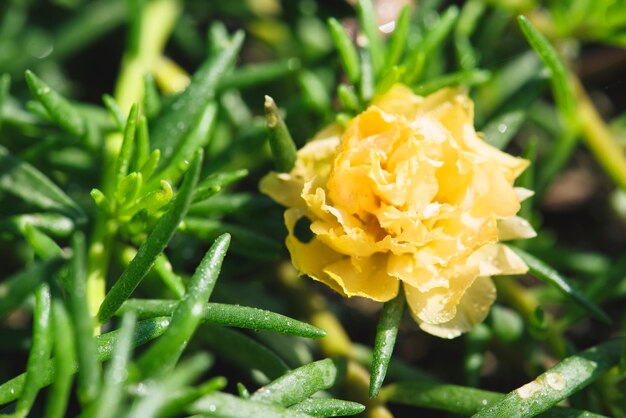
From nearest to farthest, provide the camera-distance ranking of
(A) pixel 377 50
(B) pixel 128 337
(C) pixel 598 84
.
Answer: (B) pixel 128 337 → (A) pixel 377 50 → (C) pixel 598 84

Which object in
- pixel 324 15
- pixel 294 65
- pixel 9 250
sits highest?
pixel 324 15

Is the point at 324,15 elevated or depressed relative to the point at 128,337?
elevated

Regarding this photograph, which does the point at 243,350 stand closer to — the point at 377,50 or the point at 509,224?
the point at 509,224

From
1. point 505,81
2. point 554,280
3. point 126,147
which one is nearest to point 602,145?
point 505,81

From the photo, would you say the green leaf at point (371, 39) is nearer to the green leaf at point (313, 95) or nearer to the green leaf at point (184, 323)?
the green leaf at point (313, 95)

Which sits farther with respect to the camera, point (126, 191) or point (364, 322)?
point (364, 322)

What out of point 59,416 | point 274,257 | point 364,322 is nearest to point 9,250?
point 274,257

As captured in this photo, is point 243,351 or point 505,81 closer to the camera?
point 243,351

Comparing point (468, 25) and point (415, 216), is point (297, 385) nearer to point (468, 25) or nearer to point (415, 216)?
point (415, 216)
